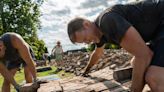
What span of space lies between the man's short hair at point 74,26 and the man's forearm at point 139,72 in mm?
650

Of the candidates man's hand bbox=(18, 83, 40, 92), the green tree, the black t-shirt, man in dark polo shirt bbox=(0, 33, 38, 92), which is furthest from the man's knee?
the green tree

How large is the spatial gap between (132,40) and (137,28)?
339 millimetres

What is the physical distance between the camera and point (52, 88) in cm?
568

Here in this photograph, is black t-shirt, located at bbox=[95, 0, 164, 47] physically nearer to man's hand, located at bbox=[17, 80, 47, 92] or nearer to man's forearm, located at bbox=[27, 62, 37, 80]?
man's hand, located at bbox=[17, 80, 47, 92]

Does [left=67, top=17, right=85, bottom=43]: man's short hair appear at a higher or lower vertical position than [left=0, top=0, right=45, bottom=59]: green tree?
higher

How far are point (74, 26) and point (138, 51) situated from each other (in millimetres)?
685

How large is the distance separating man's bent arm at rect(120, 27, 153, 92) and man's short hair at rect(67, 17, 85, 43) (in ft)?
1.52

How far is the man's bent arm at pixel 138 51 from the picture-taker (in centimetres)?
338

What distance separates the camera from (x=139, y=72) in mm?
3514

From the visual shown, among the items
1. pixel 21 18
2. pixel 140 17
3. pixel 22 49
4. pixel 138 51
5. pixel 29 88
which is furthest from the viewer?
pixel 21 18

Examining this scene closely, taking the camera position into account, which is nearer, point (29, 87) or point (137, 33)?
point (137, 33)

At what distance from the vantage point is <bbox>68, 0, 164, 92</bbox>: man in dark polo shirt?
3.40 meters

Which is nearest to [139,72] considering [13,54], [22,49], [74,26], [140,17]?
[140,17]

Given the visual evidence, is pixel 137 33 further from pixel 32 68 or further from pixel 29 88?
pixel 32 68
